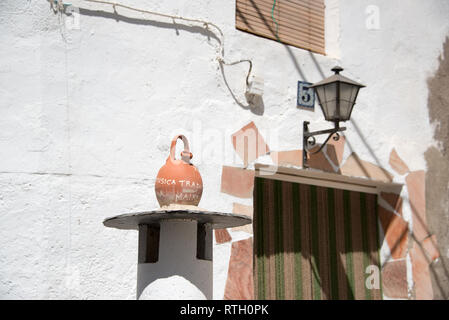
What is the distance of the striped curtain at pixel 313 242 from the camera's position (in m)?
5.18

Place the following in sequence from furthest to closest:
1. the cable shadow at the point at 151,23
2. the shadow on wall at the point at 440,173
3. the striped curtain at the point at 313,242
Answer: the shadow on wall at the point at 440,173 → the striped curtain at the point at 313,242 → the cable shadow at the point at 151,23

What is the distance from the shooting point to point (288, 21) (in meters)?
5.55

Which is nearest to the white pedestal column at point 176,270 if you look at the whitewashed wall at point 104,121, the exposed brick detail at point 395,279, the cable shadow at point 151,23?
the whitewashed wall at point 104,121

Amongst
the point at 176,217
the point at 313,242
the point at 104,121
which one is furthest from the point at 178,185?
the point at 313,242

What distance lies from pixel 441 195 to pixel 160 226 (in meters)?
3.79

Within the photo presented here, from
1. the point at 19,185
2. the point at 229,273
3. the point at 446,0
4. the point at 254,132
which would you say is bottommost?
the point at 229,273

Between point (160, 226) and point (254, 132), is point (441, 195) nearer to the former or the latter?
point (254, 132)

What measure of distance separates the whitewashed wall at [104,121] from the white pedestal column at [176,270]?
1.14 meters

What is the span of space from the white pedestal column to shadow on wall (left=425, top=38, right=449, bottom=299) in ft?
11.4

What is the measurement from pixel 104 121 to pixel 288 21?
203cm

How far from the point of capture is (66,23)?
432 cm

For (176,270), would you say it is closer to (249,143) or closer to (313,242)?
(249,143)

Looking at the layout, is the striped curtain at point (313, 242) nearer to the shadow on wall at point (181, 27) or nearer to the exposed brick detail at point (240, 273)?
the exposed brick detail at point (240, 273)
